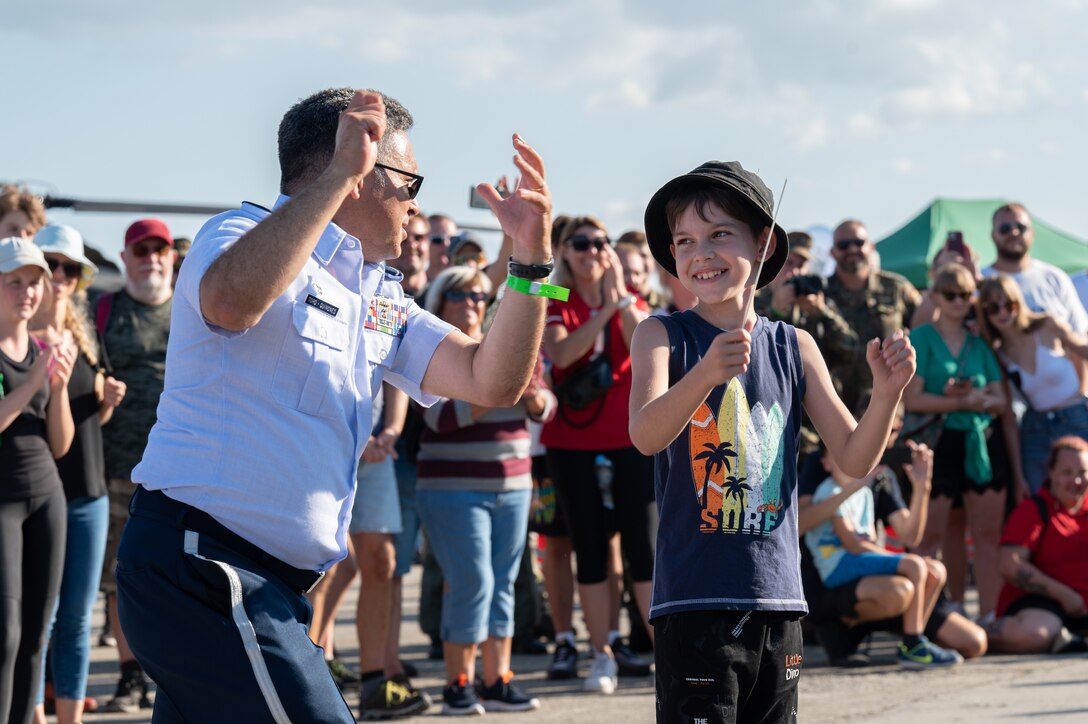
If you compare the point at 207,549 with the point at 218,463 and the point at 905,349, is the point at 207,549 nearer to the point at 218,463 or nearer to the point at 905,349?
the point at 218,463

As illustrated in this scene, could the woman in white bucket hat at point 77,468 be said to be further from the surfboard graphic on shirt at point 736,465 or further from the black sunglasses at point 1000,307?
the black sunglasses at point 1000,307

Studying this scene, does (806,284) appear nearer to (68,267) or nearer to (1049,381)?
(1049,381)

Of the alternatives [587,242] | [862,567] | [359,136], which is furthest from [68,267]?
[862,567]

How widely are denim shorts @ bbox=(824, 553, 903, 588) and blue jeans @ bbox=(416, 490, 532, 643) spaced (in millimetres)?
2029

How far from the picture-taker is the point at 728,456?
12.1ft

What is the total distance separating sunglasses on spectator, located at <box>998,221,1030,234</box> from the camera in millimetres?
9773

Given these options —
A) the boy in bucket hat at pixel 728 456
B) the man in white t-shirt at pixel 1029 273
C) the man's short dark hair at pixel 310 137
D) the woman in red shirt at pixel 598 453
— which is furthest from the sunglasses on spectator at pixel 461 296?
the man in white t-shirt at pixel 1029 273

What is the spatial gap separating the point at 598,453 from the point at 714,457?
3.75 metres

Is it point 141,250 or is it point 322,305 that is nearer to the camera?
point 322,305

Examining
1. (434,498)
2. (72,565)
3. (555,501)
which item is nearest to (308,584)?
(72,565)

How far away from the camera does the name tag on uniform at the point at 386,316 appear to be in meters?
3.20

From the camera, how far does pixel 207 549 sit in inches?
113

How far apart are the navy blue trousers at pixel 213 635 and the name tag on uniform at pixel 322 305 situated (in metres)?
0.52

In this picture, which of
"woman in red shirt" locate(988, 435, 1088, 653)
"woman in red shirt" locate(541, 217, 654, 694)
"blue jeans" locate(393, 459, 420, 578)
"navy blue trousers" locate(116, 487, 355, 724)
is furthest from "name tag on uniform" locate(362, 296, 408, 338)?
"woman in red shirt" locate(988, 435, 1088, 653)
